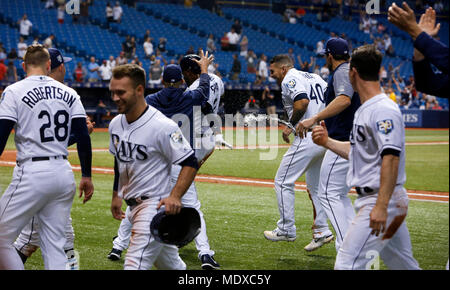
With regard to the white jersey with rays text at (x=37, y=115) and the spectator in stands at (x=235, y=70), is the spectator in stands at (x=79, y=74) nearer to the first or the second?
the spectator in stands at (x=235, y=70)

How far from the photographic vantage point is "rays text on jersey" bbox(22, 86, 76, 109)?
15.1 ft

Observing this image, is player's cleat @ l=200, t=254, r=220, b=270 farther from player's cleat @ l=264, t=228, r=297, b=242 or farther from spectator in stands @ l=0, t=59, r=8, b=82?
spectator in stands @ l=0, t=59, r=8, b=82

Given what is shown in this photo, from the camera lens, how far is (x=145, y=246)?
13.6ft

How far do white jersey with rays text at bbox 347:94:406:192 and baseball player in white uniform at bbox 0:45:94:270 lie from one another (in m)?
2.14

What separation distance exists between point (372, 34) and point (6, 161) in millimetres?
29571

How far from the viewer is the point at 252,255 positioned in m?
6.67

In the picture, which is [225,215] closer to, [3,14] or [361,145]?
[361,145]

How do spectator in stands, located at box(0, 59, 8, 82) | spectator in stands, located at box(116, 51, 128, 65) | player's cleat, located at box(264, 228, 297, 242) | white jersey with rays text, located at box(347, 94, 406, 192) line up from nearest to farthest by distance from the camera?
white jersey with rays text, located at box(347, 94, 406, 192) → player's cleat, located at box(264, 228, 297, 242) → spectator in stands, located at box(0, 59, 8, 82) → spectator in stands, located at box(116, 51, 128, 65)

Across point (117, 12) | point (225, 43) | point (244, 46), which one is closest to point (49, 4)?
point (117, 12)

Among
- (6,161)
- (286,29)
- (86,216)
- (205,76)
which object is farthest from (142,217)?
(286,29)

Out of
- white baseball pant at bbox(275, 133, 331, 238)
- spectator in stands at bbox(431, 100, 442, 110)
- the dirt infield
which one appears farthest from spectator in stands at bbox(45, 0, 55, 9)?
white baseball pant at bbox(275, 133, 331, 238)

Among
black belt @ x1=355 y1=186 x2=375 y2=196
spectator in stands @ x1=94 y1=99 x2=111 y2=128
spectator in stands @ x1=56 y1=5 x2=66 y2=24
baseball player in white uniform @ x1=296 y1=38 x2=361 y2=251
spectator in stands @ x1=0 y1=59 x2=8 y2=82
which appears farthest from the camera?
spectator in stands @ x1=56 y1=5 x2=66 y2=24

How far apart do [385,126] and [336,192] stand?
2105 mm

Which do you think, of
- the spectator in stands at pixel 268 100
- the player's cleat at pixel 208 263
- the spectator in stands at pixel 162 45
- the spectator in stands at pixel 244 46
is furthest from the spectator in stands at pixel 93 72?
the player's cleat at pixel 208 263
